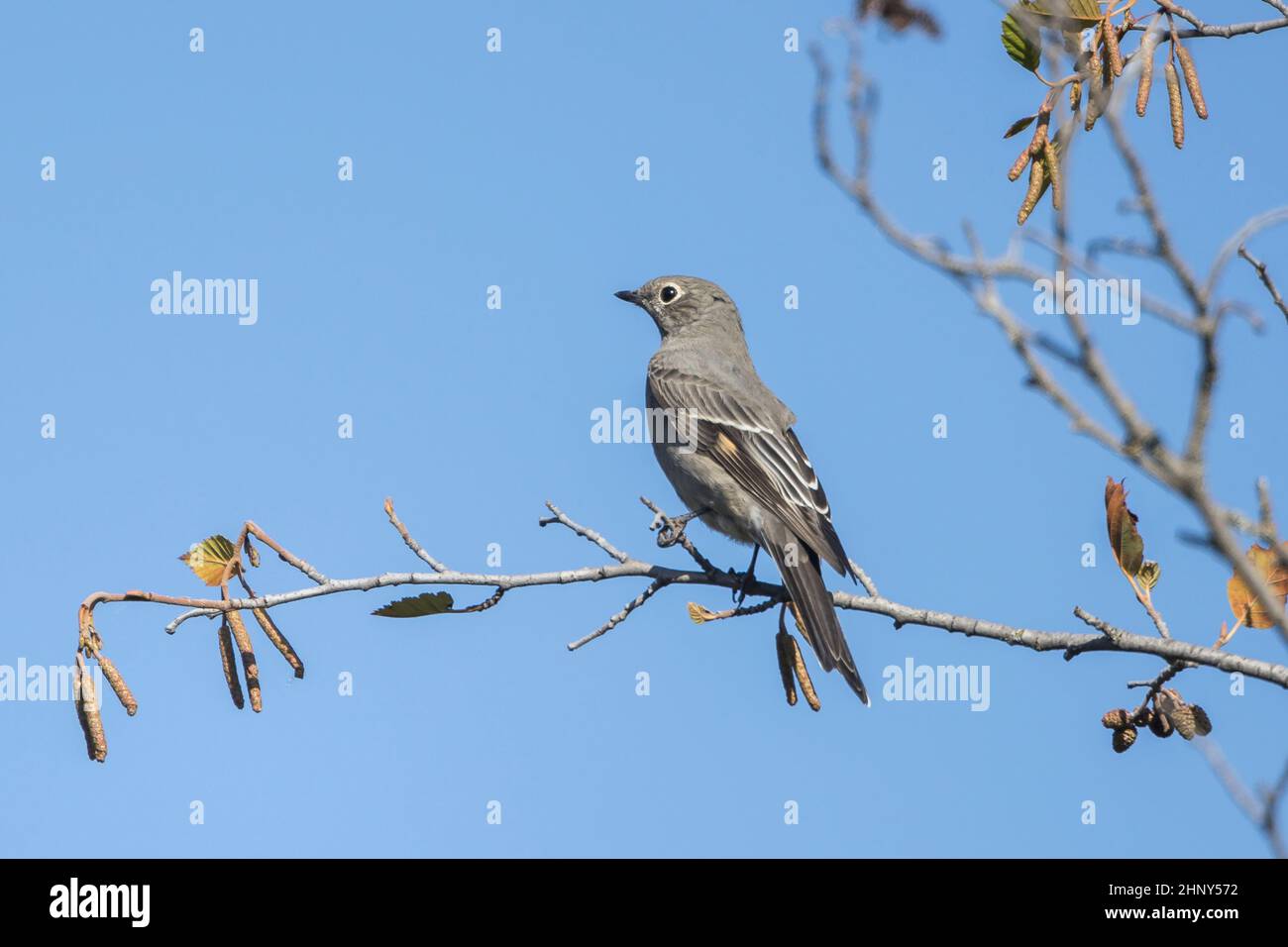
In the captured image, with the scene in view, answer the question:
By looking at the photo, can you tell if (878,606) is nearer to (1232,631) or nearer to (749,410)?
(1232,631)

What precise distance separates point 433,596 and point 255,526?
0.73 metres

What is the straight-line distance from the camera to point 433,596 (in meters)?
5.50

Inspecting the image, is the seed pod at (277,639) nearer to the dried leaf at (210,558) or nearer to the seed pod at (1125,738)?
the dried leaf at (210,558)

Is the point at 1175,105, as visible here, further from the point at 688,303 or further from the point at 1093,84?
the point at 688,303

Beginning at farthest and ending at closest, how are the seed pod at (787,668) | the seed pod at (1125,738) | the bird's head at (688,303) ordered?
the bird's head at (688,303) → the seed pod at (787,668) → the seed pod at (1125,738)

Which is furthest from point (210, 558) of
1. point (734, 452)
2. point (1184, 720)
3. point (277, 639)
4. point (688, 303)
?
point (688, 303)

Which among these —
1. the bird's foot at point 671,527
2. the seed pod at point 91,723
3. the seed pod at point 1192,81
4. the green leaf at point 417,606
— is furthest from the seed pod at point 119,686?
the seed pod at point 1192,81

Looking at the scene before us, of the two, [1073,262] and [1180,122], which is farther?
[1180,122]

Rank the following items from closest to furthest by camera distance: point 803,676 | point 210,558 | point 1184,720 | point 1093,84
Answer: point 1093,84 → point 1184,720 → point 210,558 → point 803,676

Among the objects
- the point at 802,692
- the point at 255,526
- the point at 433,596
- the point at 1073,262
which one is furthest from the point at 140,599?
the point at 1073,262

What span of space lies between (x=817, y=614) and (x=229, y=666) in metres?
3.00

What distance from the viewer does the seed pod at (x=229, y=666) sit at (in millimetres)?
5008

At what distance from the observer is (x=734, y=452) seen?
28.0 feet

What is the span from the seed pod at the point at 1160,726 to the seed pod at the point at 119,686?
3.56 meters
